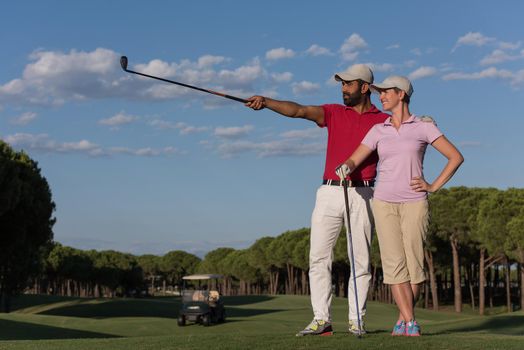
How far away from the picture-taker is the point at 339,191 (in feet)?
32.0

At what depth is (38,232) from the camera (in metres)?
51.4

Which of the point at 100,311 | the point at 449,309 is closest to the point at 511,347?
the point at 100,311

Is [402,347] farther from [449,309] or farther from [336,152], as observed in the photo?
[449,309]

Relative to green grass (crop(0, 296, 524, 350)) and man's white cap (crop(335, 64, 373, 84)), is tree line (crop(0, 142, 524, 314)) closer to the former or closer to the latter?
green grass (crop(0, 296, 524, 350))

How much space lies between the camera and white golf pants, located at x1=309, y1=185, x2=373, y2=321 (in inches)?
384

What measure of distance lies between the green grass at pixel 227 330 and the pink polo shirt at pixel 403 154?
5.90ft

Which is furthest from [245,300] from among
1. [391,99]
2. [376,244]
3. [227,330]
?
[391,99]

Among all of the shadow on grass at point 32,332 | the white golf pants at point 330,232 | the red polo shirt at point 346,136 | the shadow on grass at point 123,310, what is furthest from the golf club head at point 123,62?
the shadow on grass at point 123,310

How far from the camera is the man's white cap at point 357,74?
996 centimetres

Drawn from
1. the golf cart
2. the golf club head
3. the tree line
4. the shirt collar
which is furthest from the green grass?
the tree line

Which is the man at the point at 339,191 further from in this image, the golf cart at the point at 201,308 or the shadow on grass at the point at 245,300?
the shadow on grass at the point at 245,300

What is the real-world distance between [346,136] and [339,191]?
0.75 metres

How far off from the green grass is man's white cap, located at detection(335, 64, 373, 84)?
10.9ft

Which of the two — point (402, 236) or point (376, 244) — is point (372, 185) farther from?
point (376, 244)
